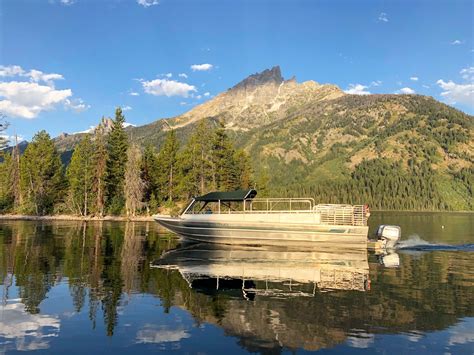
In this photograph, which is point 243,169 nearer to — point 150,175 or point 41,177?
point 150,175

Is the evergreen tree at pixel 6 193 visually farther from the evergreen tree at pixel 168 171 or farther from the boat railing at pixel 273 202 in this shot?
the boat railing at pixel 273 202

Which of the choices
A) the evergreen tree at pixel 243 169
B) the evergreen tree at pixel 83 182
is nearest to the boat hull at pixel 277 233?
the evergreen tree at pixel 243 169

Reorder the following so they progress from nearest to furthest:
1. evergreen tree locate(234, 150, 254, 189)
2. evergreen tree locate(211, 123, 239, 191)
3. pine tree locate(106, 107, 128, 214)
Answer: evergreen tree locate(211, 123, 239, 191), pine tree locate(106, 107, 128, 214), evergreen tree locate(234, 150, 254, 189)

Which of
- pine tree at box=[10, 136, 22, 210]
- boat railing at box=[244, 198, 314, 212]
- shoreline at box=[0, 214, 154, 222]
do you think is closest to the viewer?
boat railing at box=[244, 198, 314, 212]

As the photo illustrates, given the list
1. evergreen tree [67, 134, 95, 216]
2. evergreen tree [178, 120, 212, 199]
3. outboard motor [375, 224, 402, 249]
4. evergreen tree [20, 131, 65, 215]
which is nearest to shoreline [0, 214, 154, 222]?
evergreen tree [67, 134, 95, 216]

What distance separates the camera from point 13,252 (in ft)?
82.1

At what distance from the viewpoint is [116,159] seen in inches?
3123

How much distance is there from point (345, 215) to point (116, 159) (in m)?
59.2

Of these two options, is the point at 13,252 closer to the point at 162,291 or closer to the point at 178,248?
the point at 178,248

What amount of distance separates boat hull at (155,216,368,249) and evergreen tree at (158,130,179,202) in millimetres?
46835

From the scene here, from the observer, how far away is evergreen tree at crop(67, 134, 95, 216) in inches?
2940

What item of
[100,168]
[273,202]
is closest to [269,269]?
[273,202]

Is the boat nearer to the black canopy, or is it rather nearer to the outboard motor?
the black canopy

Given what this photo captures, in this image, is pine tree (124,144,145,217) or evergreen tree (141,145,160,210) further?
evergreen tree (141,145,160,210)
